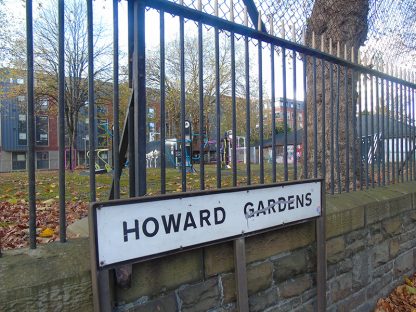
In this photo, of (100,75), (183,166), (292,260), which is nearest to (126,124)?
(183,166)

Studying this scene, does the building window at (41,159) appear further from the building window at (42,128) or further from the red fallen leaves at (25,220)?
the red fallen leaves at (25,220)

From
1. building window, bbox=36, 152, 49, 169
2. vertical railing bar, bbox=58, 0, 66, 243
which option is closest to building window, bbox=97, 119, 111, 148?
vertical railing bar, bbox=58, 0, 66, 243

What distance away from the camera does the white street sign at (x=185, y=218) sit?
5.43 ft

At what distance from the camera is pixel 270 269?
8.21 ft

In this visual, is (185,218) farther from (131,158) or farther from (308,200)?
(308,200)

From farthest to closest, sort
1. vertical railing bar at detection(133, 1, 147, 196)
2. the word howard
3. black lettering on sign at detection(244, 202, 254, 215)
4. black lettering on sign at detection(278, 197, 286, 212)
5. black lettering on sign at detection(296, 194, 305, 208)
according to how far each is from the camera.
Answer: black lettering on sign at detection(296, 194, 305, 208), black lettering on sign at detection(278, 197, 286, 212), black lettering on sign at detection(244, 202, 254, 215), vertical railing bar at detection(133, 1, 147, 196), the word howard

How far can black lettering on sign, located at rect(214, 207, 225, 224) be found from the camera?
A: 209 centimetres

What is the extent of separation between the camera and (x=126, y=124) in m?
2.08

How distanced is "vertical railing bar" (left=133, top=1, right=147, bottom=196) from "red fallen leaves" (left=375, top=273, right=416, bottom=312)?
2.84m

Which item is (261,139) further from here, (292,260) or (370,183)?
(370,183)

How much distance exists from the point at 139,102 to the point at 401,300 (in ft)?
11.2

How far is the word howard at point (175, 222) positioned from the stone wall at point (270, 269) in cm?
19

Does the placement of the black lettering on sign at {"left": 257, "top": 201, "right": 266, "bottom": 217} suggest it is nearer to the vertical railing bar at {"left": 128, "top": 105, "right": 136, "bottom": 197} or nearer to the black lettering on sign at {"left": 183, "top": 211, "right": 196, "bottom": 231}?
the black lettering on sign at {"left": 183, "top": 211, "right": 196, "bottom": 231}

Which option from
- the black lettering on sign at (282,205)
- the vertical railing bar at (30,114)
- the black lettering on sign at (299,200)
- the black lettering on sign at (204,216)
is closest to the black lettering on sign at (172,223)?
the black lettering on sign at (204,216)
